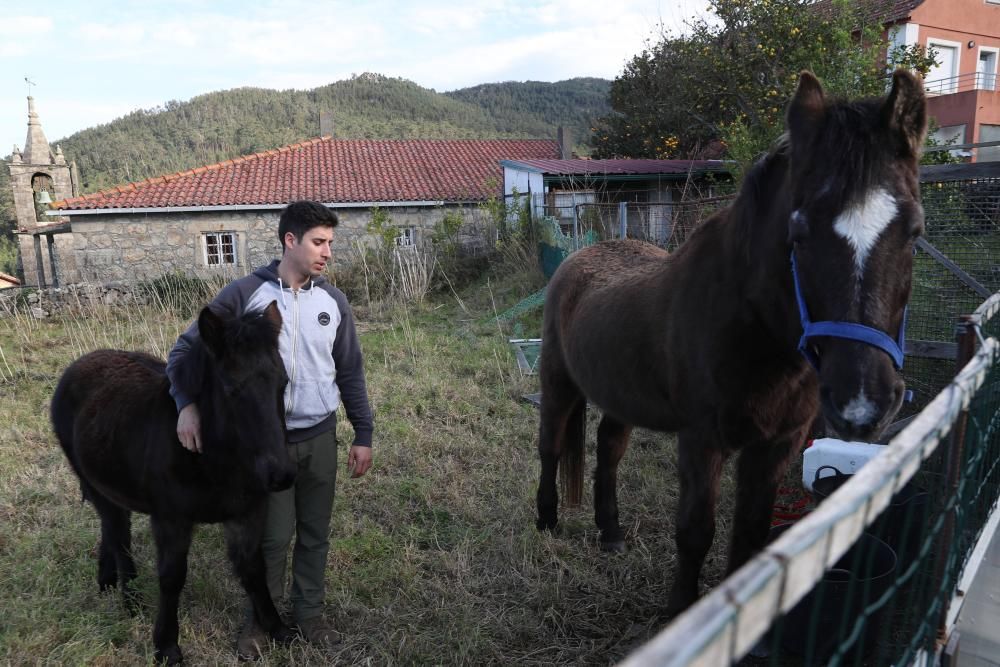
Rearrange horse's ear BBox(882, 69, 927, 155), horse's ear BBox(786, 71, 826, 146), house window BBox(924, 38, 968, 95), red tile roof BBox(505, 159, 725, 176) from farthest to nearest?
1. house window BBox(924, 38, 968, 95)
2. red tile roof BBox(505, 159, 725, 176)
3. horse's ear BBox(786, 71, 826, 146)
4. horse's ear BBox(882, 69, 927, 155)

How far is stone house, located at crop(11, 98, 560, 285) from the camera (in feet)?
61.3

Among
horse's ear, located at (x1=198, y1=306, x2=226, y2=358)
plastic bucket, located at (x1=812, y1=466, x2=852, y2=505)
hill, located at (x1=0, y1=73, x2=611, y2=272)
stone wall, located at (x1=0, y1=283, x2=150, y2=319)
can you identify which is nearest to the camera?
horse's ear, located at (x1=198, y1=306, x2=226, y2=358)

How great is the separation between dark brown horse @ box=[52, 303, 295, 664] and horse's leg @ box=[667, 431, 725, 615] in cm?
162

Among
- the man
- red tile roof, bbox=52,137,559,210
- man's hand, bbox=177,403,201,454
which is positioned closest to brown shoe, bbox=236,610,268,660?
the man

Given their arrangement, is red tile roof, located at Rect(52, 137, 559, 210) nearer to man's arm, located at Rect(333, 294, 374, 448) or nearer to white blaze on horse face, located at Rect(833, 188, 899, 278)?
man's arm, located at Rect(333, 294, 374, 448)

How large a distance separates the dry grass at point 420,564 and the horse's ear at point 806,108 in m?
2.22

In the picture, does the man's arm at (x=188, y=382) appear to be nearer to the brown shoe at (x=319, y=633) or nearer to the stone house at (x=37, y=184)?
the brown shoe at (x=319, y=633)

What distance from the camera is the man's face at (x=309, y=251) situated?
2.79 m

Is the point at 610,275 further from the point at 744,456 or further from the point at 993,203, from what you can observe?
the point at 993,203

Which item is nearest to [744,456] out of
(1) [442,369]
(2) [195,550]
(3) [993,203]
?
(3) [993,203]

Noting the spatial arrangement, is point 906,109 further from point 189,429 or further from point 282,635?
point 282,635

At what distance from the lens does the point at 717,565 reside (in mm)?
3355

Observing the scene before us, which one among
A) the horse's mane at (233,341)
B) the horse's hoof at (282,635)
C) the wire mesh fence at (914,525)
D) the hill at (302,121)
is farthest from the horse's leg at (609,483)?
the hill at (302,121)

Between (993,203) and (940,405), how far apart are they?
3501 millimetres
